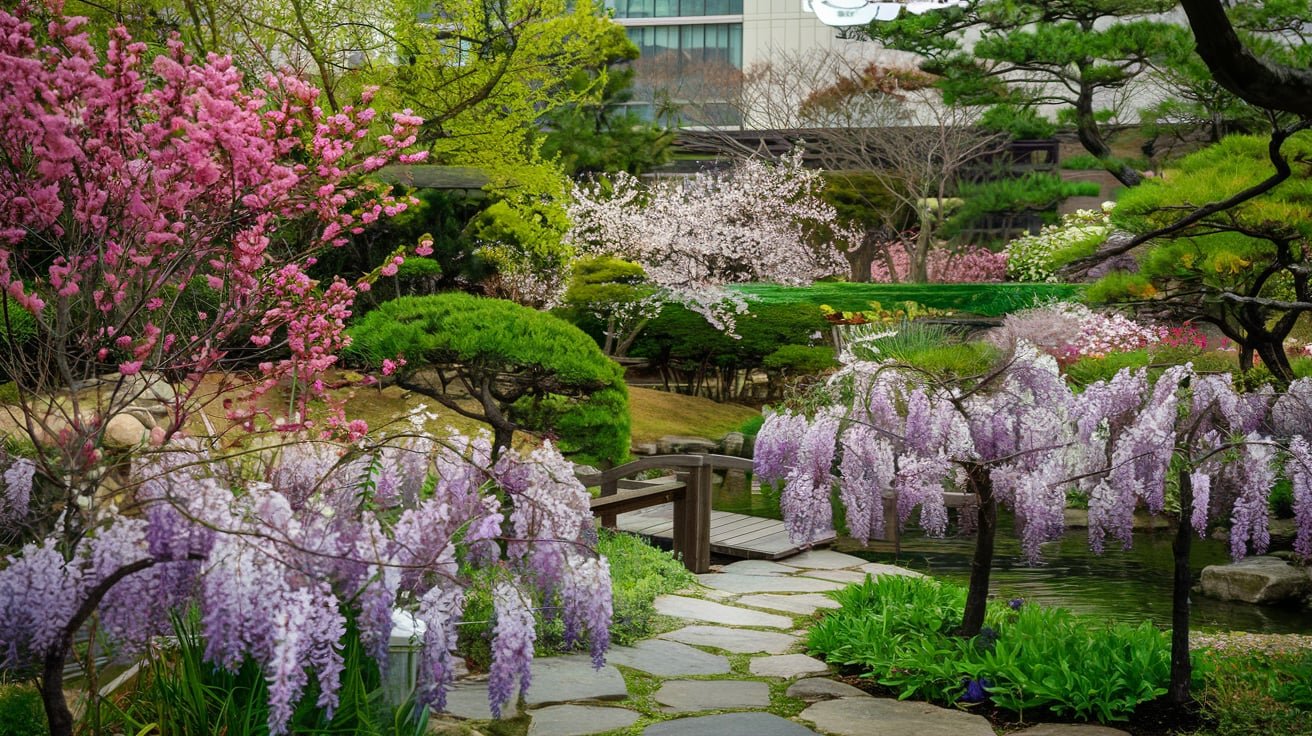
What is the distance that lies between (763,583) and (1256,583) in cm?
308

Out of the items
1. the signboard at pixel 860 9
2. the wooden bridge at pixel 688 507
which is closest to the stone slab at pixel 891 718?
the wooden bridge at pixel 688 507

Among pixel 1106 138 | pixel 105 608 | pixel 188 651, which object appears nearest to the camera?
pixel 105 608

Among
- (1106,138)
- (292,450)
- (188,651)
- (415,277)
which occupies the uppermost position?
(1106,138)

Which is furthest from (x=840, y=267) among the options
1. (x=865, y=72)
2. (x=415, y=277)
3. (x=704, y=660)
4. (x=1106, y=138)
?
(x=704, y=660)

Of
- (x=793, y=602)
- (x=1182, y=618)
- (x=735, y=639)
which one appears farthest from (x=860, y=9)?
(x=1182, y=618)

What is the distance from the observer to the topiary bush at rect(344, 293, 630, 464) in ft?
23.5

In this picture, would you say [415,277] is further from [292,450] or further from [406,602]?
[406,602]

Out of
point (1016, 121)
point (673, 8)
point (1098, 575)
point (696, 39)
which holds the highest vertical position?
point (673, 8)

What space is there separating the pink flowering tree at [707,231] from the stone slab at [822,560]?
8.80 meters

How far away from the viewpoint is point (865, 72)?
24.7 meters

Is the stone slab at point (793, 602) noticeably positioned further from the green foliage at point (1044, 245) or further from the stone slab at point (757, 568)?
the green foliage at point (1044, 245)

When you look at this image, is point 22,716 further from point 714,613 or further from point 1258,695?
point 1258,695

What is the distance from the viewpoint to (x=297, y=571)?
9.16 feet

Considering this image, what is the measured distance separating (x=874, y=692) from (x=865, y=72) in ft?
70.6
